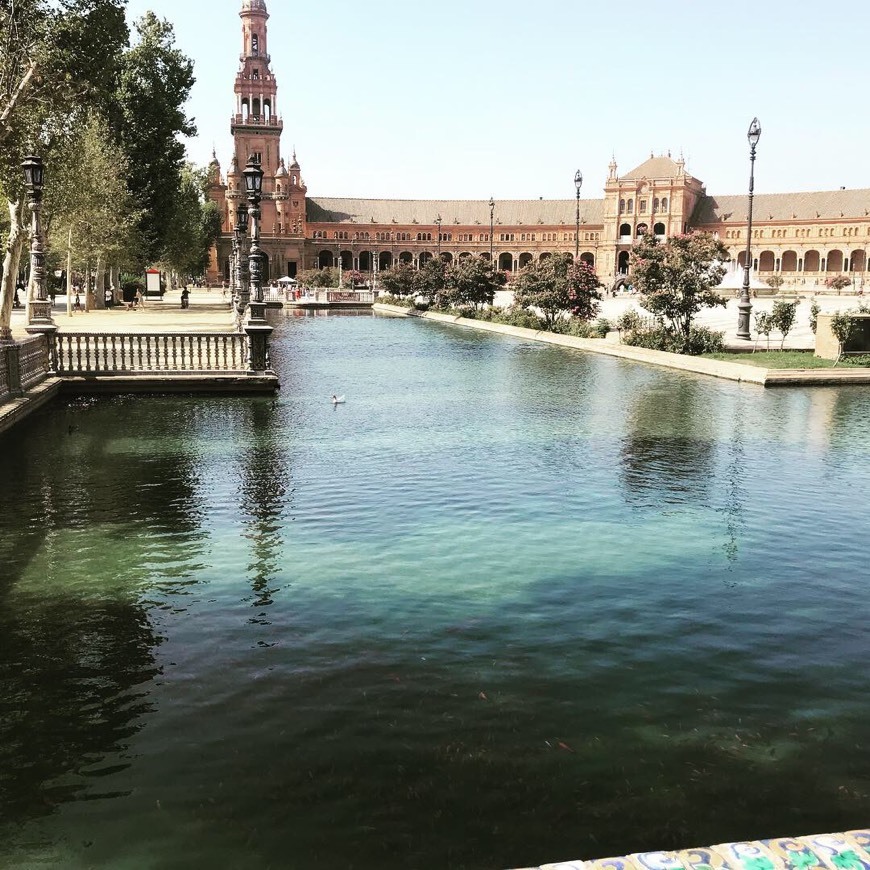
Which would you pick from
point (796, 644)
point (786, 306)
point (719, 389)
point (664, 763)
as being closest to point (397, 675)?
point (664, 763)

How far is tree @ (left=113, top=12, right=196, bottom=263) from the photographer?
4756 centimetres

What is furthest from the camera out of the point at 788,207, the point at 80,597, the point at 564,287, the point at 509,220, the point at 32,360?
the point at 509,220

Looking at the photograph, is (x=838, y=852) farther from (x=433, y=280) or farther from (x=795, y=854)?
(x=433, y=280)

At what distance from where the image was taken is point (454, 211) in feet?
480

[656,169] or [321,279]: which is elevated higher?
[656,169]

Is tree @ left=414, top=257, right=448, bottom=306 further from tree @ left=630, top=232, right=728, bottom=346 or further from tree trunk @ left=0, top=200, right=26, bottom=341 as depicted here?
tree trunk @ left=0, top=200, right=26, bottom=341

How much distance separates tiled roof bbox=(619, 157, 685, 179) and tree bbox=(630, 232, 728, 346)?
362 feet

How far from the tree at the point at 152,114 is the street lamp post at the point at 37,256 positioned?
2779cm

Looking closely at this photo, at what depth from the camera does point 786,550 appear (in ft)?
30.4

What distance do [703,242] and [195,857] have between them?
27.1 m

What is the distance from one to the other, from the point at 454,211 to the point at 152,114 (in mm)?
101511

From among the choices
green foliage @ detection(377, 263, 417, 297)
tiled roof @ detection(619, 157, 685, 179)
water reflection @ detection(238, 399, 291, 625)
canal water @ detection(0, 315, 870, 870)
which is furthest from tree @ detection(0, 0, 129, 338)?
tiled roof @ detection(619, 157, 685, 179)

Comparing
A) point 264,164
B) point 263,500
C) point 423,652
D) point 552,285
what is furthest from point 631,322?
point 264,164

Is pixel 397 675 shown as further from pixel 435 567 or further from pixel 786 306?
pixel 786 306
